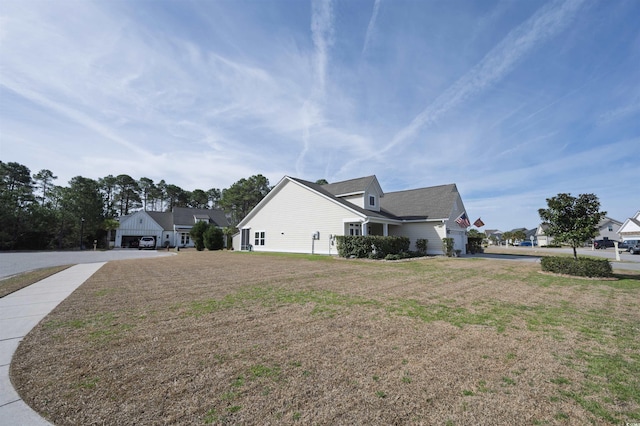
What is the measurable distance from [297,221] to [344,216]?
4739mm

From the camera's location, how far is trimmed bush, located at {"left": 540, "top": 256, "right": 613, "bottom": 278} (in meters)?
10.6

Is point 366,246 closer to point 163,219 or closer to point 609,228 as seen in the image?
point 163,219

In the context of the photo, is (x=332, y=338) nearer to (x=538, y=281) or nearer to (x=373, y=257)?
(x=538, y=281)

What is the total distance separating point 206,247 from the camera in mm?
30688

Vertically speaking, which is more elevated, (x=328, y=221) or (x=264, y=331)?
(x=328, y=221)

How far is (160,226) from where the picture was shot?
42.1 meters

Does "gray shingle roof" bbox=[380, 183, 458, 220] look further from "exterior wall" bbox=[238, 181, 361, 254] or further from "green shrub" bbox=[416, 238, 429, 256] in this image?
"exterior wall" bbox=[238, 181, 361, 254]

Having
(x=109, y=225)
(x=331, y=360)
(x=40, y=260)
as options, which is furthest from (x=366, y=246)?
(x=109, y=225)

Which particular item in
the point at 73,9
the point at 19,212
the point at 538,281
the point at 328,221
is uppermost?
the point at 73,9

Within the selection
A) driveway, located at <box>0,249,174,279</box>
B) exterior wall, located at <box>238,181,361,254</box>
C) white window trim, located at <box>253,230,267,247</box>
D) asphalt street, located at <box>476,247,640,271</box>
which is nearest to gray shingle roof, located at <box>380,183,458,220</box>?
asphalt street, located at <box>476,247,640,271</box>

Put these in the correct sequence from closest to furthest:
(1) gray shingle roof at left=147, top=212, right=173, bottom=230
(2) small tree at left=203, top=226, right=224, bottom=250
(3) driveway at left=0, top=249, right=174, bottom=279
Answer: (3) driveway at left=0, top=249, right=174, bottom=279
(2) small tree at left=203, top=226, right=224, bottom=250
(1) gray shingle roof at left=147, top=212, right=173, bottom=230

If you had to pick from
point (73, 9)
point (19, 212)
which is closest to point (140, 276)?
point (73, 9)

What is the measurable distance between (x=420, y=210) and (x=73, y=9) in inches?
893

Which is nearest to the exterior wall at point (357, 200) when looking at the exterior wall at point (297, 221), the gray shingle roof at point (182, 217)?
the exterior wall at point (297, 221)
